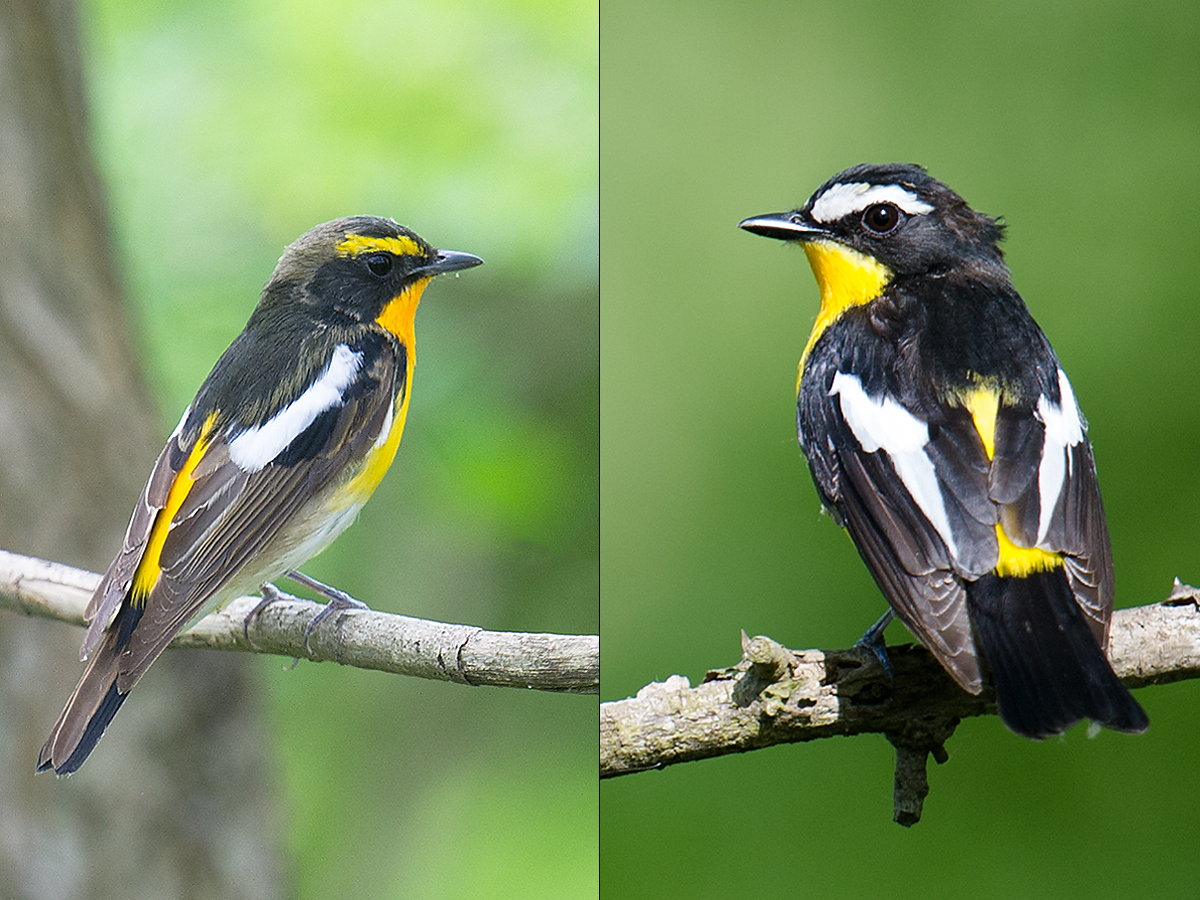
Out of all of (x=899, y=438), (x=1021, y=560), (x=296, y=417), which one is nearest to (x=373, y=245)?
(x=296, y=417)

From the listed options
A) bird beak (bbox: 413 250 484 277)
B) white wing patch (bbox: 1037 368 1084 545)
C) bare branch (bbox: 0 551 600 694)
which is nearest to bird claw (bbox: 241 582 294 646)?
bare branch (bbox: 0 551 600 694)

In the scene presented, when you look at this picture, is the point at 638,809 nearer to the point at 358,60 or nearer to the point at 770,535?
the point at 770,535

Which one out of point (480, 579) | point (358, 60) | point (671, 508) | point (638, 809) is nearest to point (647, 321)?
point (671, 508)

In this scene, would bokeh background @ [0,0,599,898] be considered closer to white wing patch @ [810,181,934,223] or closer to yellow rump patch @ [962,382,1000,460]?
white wing patch @ [810,181,934,223]

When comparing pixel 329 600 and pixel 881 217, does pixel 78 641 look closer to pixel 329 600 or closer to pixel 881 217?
pixel 329 600

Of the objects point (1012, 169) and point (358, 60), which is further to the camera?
point (358, 60)

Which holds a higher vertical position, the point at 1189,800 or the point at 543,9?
the point at 543,9
